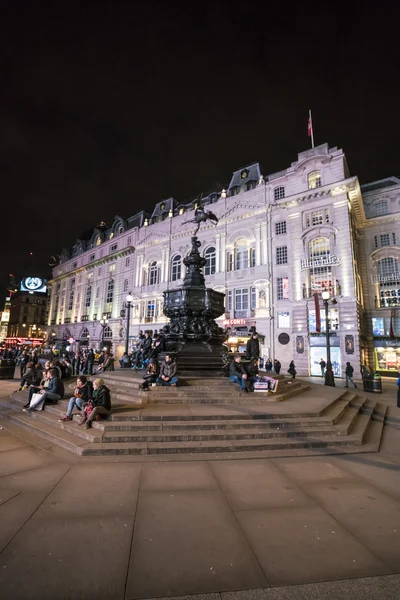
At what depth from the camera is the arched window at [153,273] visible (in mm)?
43206

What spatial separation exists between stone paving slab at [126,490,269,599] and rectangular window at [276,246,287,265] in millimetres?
30250

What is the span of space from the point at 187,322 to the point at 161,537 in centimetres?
936

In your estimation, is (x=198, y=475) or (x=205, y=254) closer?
(x=198, y=475)

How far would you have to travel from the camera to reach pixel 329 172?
100ft

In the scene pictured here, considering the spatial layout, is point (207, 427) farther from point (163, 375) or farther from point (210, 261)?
point (210, 261)

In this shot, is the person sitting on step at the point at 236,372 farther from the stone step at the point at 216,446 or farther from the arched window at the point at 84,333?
the arched window at the point at 84,333

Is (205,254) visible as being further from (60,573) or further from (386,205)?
(60,573)

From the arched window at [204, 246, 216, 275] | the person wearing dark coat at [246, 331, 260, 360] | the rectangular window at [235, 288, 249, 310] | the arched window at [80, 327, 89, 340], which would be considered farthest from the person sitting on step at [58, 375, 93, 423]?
the arched window at [80, 327, 89, 340]

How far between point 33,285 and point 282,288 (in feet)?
168

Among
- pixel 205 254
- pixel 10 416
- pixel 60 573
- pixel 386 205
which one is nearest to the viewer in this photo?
pixel 60 573

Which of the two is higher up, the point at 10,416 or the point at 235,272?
the point at 235,272

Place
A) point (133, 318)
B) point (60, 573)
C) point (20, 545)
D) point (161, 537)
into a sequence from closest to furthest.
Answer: point (60, 573) → point (20, 545) → point (161, 537) → point (133, 318)

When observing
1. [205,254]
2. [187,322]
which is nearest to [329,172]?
[205,254]

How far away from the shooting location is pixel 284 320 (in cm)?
3061
